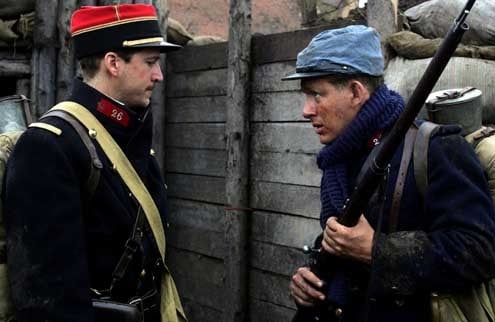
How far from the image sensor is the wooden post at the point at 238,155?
15.3ft

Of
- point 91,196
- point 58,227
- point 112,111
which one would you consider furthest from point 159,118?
point 58,227

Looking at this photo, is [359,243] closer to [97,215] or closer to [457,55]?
[97,215]

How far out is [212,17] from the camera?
1371 centimetres

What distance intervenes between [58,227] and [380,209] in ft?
3.64

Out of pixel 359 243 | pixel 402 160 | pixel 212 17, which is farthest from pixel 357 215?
pixel 212 17

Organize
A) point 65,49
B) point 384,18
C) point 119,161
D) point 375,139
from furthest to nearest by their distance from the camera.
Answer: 1. point 65,49
2. point 384,18
3. point 119,161
4. point 375,139

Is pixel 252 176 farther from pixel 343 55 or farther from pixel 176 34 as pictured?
pixel 343 55

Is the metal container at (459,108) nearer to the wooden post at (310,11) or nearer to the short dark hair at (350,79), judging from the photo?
the short dark hair at (350,79)

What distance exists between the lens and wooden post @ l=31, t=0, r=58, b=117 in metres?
5.39

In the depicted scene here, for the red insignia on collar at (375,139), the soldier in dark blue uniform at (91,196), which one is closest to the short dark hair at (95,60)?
the soldier in dark blue uniform at (91,196)

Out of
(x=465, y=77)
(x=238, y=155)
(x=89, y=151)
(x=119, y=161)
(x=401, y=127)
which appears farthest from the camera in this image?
(x=238, y=155)

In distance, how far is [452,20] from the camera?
3654mm

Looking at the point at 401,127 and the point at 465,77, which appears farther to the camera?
the point at 465,77

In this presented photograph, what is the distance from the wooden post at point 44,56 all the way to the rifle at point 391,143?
3.71 meters
